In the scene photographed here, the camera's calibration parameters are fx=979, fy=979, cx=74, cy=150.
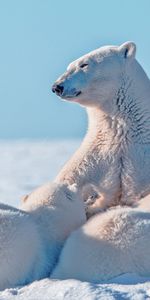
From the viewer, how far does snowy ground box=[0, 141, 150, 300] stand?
6441 millimetres

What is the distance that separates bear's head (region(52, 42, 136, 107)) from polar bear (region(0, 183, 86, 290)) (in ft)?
7.31

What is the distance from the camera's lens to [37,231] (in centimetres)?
733

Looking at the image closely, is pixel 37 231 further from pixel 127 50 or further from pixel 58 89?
pixel 127 50

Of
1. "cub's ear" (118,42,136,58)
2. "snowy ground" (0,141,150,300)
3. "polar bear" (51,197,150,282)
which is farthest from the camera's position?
"cub's ear" (118,42,136,58)

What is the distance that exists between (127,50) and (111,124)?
2.96 feet

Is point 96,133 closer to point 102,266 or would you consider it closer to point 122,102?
point 122,102

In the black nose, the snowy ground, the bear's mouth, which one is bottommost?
the snowy ground

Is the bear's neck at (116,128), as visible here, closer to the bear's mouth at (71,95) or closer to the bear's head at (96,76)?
the bear's head at (96,76)

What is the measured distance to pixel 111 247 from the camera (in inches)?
278

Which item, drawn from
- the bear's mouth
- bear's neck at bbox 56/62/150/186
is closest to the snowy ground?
bear's neck at bbox 56/62/150/186

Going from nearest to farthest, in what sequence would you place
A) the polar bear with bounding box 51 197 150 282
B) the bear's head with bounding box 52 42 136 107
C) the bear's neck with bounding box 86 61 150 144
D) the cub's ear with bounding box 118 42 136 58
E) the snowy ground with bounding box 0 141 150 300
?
the snowy ground with bounding box 0 141 150 300 < the polar bear with bounding box 51 197 150 282 < the bear's neck with bounding box 86 61 150 144 < the bear's head with bounding box 52 42 136 107 < the cub's ear with bounding box 118 42 136 58

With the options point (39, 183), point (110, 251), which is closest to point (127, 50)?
point (110, 251)

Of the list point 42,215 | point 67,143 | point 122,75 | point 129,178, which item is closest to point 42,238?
point 42,215

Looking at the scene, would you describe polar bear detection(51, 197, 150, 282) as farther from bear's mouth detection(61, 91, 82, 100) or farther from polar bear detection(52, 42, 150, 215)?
bear's mouth detection(61, 91, 82, 100)
